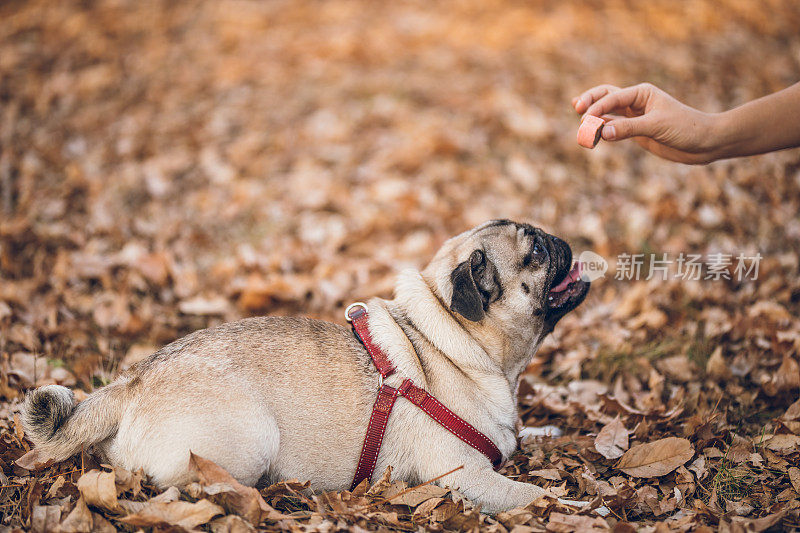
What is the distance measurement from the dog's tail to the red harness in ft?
4.60

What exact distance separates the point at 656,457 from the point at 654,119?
2.23m

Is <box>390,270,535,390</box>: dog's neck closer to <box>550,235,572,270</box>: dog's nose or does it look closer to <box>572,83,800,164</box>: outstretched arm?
<box>550,235,572,270</box>: dog's nose

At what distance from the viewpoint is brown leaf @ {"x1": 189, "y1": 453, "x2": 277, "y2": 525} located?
305 centimetres

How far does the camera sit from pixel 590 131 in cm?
385

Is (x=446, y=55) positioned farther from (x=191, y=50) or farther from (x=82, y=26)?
(x=82, y=26)

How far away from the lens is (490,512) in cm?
342

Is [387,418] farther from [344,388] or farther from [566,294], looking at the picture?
[566,294]

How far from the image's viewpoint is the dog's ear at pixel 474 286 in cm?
358

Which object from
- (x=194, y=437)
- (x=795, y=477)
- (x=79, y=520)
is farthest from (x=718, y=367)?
(x=79, y=520)

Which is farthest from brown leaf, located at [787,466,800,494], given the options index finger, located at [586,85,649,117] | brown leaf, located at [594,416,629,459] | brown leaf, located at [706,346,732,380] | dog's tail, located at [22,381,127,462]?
dog's tail, located at [22,381,127,462]

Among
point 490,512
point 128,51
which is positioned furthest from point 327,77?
point 490,512

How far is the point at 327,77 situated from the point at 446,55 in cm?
246

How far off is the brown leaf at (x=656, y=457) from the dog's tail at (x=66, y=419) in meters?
3.04

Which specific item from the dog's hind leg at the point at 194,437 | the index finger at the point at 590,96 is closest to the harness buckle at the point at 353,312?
the dog's hind leg at the point at 194,437
